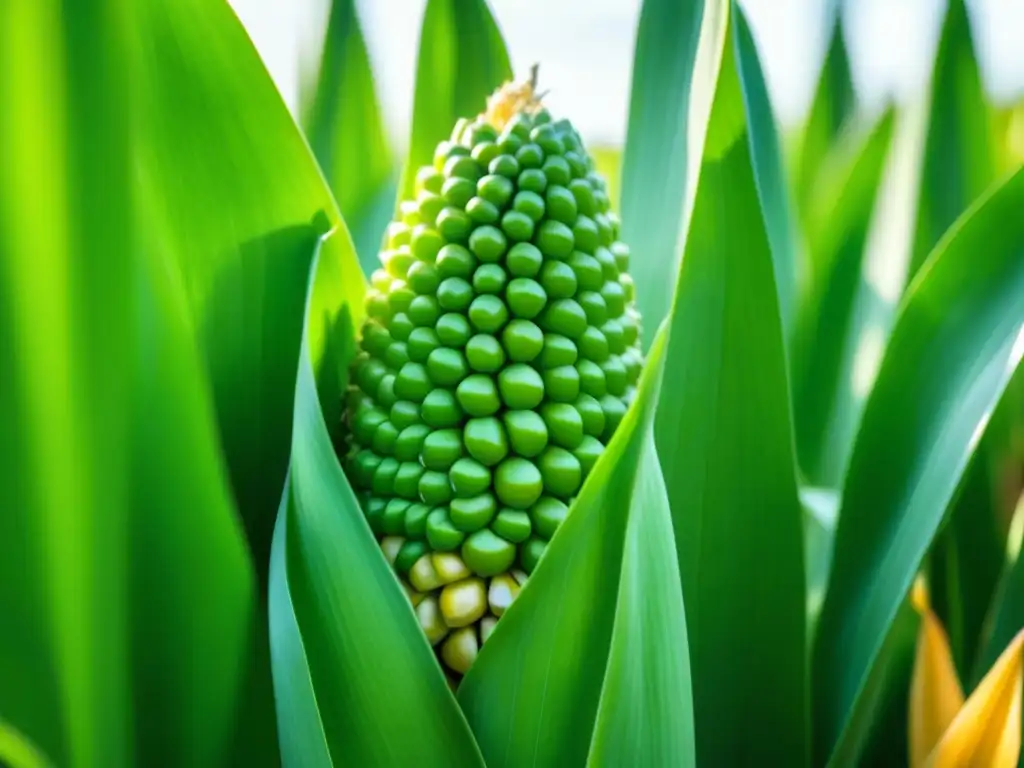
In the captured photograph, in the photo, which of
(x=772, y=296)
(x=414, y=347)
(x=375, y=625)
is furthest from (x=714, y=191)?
(x=375, y=625)

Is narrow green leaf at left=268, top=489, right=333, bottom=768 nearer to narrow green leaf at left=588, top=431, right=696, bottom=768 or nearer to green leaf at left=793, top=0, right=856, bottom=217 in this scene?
narrow green leaf at left=588, top=431, right=696, bottom=768

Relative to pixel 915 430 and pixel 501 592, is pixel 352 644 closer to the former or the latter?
pixel 501 592

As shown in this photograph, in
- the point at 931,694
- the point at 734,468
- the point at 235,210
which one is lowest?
the point at 931,694

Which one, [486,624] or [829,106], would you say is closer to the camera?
[486,624]

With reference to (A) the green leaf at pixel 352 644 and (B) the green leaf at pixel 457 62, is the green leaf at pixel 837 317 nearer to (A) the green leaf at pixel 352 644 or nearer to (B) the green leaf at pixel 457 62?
(B) the green leaf at pixel 457 62

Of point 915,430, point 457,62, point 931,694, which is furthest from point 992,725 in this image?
point 457,62

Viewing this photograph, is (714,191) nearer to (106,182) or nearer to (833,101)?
(106,182)

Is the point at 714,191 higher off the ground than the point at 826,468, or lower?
higher

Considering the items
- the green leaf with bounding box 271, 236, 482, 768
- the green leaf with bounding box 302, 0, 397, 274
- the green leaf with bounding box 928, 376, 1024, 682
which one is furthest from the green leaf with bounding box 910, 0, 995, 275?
the green leaf with bounding box 271, 236, 482, 768
